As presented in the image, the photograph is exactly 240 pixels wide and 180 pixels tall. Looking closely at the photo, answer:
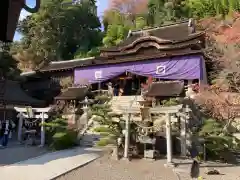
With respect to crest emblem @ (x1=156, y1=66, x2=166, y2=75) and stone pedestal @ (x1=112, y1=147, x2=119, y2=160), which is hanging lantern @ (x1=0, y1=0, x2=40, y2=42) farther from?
crest emblem @ (x1=156, y1=66, x2=166, y2=75)

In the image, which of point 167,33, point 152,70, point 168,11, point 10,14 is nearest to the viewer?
point 10,14

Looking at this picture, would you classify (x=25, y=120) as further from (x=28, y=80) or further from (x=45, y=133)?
(x=28, y=80)

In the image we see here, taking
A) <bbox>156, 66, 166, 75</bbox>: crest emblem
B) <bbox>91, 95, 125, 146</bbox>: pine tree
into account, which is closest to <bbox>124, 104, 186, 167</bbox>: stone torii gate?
<bbox>91, 95, 125, 146</bbox>: pine tree

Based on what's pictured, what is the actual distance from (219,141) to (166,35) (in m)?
17.3

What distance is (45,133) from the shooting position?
16.8 meters

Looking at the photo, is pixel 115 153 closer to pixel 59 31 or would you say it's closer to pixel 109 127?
pixel 109 127

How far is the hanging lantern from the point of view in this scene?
2.76 metres

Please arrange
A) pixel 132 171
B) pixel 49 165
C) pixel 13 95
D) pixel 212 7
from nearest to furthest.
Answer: pixel 132 171 < pixel 49 165 < pixel 13 95 < pixel 212 7

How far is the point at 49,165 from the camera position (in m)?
10.8

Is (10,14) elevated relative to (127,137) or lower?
elevated

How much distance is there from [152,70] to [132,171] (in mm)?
13894

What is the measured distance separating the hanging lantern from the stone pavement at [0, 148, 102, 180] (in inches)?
276

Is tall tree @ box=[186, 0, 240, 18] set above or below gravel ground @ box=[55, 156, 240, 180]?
above

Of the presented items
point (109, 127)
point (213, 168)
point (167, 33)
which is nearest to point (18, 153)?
point (109, 127)
